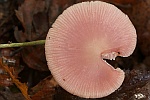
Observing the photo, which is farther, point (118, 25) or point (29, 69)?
point (29, 69)

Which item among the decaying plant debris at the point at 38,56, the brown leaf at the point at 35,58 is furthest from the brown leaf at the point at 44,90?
the brown leaf at the point at 35,58

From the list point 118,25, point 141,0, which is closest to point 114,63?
point 141,0

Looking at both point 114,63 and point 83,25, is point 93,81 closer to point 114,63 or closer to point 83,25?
point 83,25

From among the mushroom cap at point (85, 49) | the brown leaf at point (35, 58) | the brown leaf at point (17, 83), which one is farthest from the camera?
the brown leaf at point (35, 58)

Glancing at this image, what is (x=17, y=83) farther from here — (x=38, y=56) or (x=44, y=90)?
(x=38, y=56)

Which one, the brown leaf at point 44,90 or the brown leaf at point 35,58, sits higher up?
the brown leaf at point 35,58

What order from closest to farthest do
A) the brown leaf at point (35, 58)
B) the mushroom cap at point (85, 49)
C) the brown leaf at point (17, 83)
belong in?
the mushroom cap at point (85, 49), the brown leaf at point (17, 83), the brown leaf at point (35, 58)

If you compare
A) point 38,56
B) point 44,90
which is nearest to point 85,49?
point 44,90

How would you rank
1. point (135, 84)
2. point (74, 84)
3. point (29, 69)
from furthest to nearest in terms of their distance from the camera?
point (29, 69)
point (135, 84)
point (74, 84)

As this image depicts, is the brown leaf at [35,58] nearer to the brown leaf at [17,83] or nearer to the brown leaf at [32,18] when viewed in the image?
the brown leaf at [32,18]
